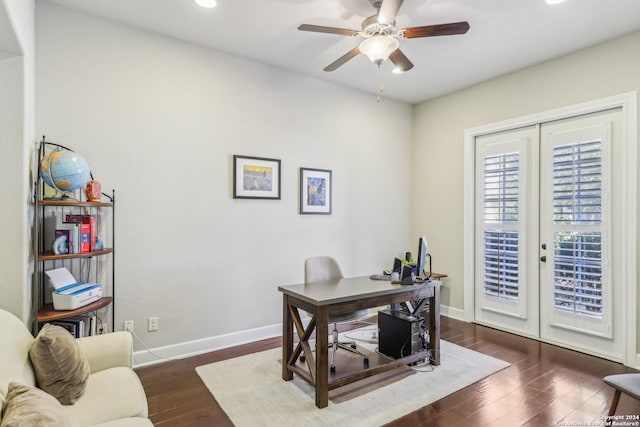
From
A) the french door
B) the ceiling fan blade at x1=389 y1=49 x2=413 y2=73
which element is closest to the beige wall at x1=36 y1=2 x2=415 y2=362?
the ceiling fan blade at x1=389 y1=49 x2=413 y2=73

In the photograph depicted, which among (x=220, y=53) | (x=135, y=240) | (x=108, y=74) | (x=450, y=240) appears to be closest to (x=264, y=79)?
(x=220, y=53)

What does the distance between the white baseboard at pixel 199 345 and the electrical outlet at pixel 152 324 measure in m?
0.13

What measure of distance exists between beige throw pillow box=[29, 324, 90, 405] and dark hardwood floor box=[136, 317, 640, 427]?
774mm

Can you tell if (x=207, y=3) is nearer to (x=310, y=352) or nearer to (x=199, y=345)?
(x=310, y=352)

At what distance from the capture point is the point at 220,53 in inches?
139

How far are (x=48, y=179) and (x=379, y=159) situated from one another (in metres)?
3.74

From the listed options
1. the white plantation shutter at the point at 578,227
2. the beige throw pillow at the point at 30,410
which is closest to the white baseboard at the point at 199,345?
the beige throw pillow at the point at 30,410

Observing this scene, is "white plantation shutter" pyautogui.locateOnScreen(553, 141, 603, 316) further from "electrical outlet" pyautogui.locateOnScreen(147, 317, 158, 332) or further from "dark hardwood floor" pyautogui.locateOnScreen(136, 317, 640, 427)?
"electrical outlet" pyautogui.locateOnScreen(147, 317, 158, 332)

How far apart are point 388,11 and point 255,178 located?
6.92 feet

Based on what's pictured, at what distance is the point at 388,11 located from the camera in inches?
89.5

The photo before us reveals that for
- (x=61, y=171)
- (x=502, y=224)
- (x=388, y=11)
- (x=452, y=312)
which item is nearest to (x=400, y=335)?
(x=452, y=312)

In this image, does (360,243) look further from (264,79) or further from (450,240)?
(264,79)

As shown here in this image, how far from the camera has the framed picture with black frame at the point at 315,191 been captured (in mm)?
4117

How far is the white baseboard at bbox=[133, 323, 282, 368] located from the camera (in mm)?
3096
